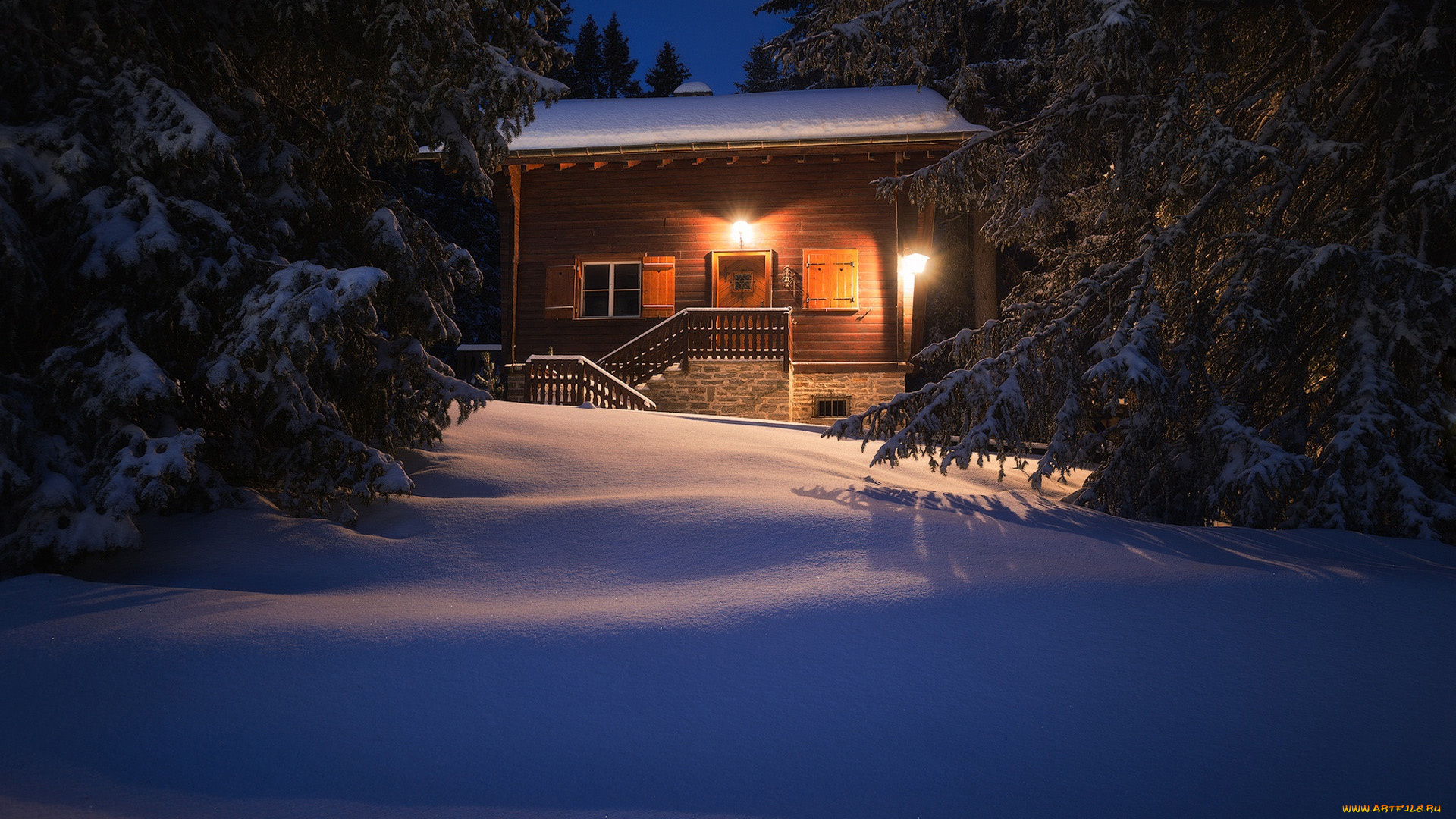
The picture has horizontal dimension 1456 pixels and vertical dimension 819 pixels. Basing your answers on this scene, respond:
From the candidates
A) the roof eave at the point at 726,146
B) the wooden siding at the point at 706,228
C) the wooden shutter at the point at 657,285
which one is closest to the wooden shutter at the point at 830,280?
the wooden siding at the point at 706,228

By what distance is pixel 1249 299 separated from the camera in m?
5.96

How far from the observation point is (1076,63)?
→ 6.25 metres

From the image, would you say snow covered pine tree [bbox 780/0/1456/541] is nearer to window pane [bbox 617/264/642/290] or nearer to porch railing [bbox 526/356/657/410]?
porch railing [bbox 526/356/657/410]

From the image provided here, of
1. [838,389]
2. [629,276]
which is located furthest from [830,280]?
[629,276]

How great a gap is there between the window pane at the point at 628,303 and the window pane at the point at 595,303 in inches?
10.4

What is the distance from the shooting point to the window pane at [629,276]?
16.0 metres

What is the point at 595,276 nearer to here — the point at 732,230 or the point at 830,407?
the point at 732,230

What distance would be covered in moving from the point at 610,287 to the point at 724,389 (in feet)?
12.5

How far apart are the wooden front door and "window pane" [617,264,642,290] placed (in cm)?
163

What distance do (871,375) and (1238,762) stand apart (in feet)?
42.9

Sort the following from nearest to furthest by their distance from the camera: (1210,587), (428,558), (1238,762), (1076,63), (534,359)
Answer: (1238,762) < (1210,587) < (428,558) < (1076,63) < (534,359)

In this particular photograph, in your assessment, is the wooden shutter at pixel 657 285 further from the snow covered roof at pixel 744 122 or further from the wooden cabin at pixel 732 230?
the snow covered roof at pixel 744 122

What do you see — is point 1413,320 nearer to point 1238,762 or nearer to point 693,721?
point 1238,762

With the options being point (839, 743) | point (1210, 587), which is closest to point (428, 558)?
point (839, 743)
